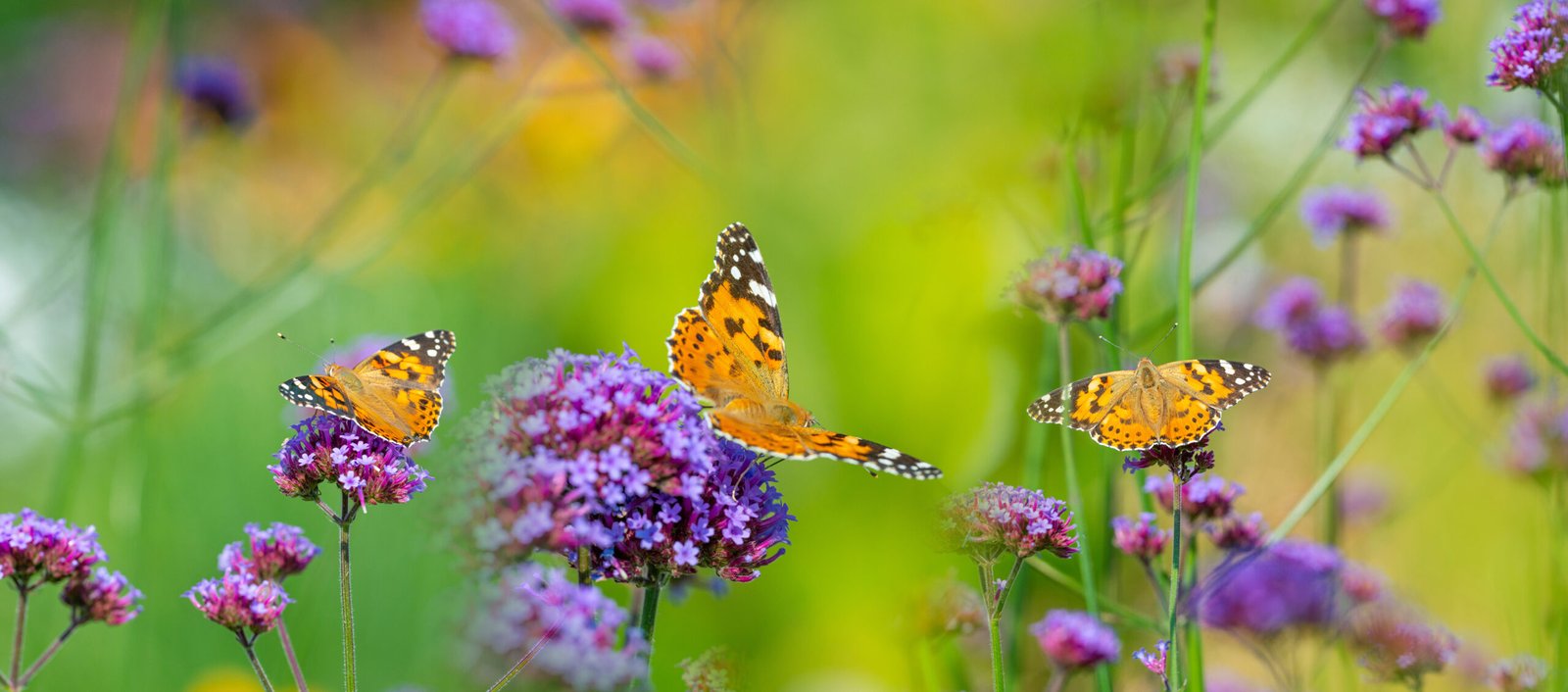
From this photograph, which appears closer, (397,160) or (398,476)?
(398,476)

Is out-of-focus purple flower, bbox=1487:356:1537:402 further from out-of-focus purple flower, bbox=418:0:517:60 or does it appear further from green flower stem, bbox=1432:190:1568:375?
out-of-focus purple flower, bbox=418:0:517:60

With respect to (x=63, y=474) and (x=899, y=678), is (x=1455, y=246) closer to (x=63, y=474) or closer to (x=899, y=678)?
(x=899, y=678)

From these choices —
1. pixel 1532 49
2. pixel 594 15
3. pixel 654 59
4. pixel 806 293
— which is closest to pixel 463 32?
pixel 594 15

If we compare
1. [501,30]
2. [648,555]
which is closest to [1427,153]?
[501,30]

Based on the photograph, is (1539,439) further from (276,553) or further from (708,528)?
(276,553)

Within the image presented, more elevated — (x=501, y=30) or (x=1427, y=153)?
(x=1427, y=153)
